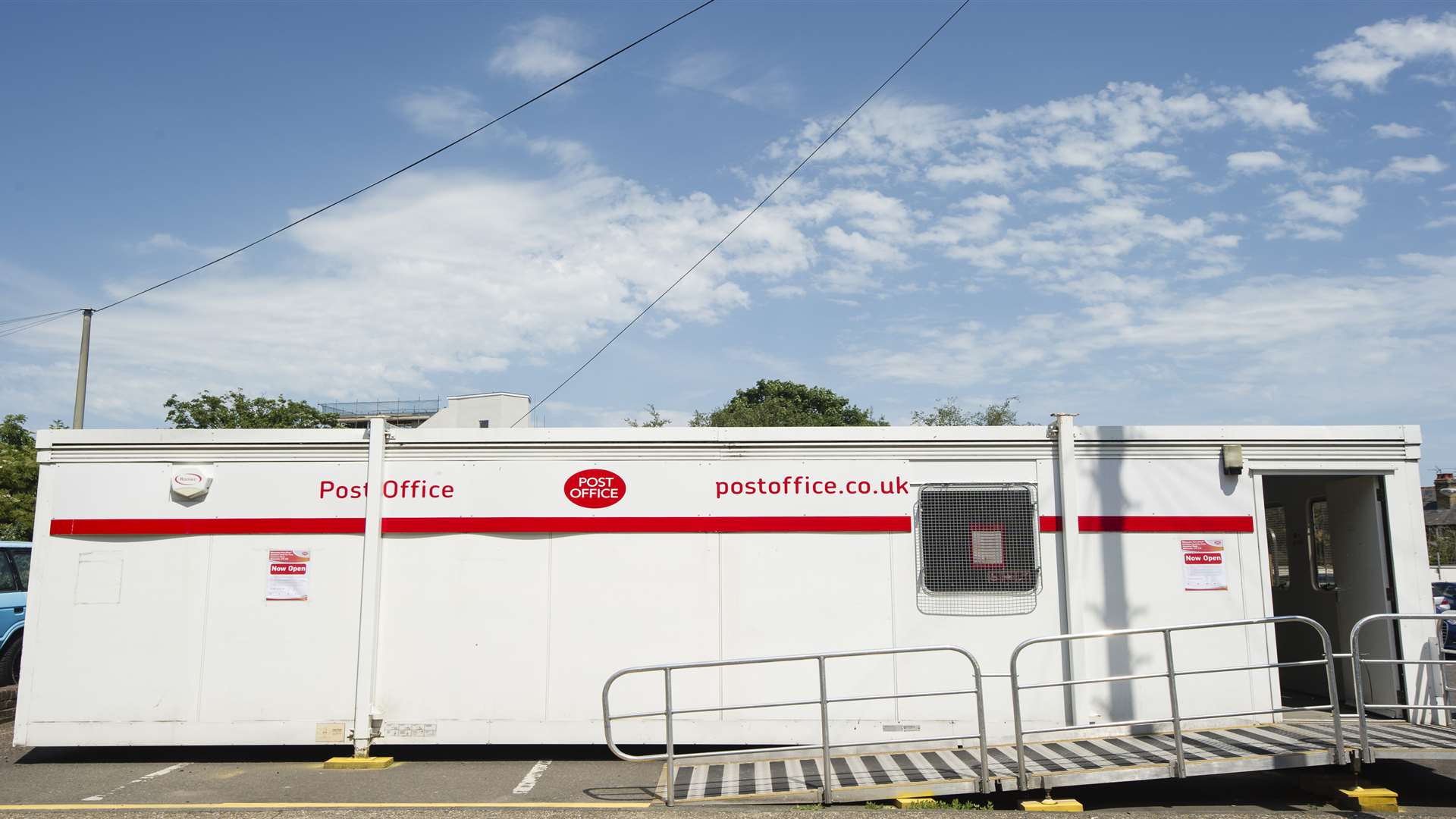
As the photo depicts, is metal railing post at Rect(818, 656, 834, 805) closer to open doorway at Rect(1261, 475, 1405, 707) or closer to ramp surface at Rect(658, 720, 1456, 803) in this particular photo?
ramp surface at Rect(658, 720, 1456, 803)

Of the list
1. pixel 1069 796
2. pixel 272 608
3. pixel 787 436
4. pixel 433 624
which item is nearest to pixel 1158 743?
pixel 1069 796

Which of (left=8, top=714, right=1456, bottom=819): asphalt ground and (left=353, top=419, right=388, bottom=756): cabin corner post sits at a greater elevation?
(left=353, top=419, right=388, bottom=756): cabin corner post

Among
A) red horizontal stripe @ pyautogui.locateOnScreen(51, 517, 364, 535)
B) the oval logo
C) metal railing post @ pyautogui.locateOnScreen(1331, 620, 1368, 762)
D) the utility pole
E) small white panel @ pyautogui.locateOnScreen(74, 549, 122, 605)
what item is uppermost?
the utility pole

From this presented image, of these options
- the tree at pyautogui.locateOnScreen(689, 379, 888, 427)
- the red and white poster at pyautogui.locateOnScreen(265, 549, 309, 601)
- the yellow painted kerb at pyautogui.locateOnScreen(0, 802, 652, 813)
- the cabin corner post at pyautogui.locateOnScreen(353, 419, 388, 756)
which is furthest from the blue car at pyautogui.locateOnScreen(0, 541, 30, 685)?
the tree at pyautogui.locateOnScreen(689, 379, 888, 427)

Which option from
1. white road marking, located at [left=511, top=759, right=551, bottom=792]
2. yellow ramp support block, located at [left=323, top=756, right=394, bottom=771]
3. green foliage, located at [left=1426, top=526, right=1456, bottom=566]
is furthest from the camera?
green foliage, located at [left=1426, top=526, right=1456, bottom=566]

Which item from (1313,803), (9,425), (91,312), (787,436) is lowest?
(1313,803)

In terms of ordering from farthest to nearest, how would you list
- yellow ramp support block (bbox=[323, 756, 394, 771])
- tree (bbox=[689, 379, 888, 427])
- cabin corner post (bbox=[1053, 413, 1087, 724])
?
tree (bbox=[689, 379, 888, 427]), cabin corner post (bbox=[1053, 413, 1087, 724]), yellow ramp support block (bbox=[323, 756, 394, 771])

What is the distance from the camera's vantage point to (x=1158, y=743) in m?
7.34

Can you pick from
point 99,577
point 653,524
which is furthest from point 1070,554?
point 99,577

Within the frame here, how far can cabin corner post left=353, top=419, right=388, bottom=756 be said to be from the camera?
799 centimetres

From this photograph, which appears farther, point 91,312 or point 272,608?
point 91,312

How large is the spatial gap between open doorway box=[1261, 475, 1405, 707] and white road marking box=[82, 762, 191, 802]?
928 cm

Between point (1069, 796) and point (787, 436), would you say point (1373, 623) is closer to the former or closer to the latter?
point (1069, 796)

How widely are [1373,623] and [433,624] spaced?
7936 mm
